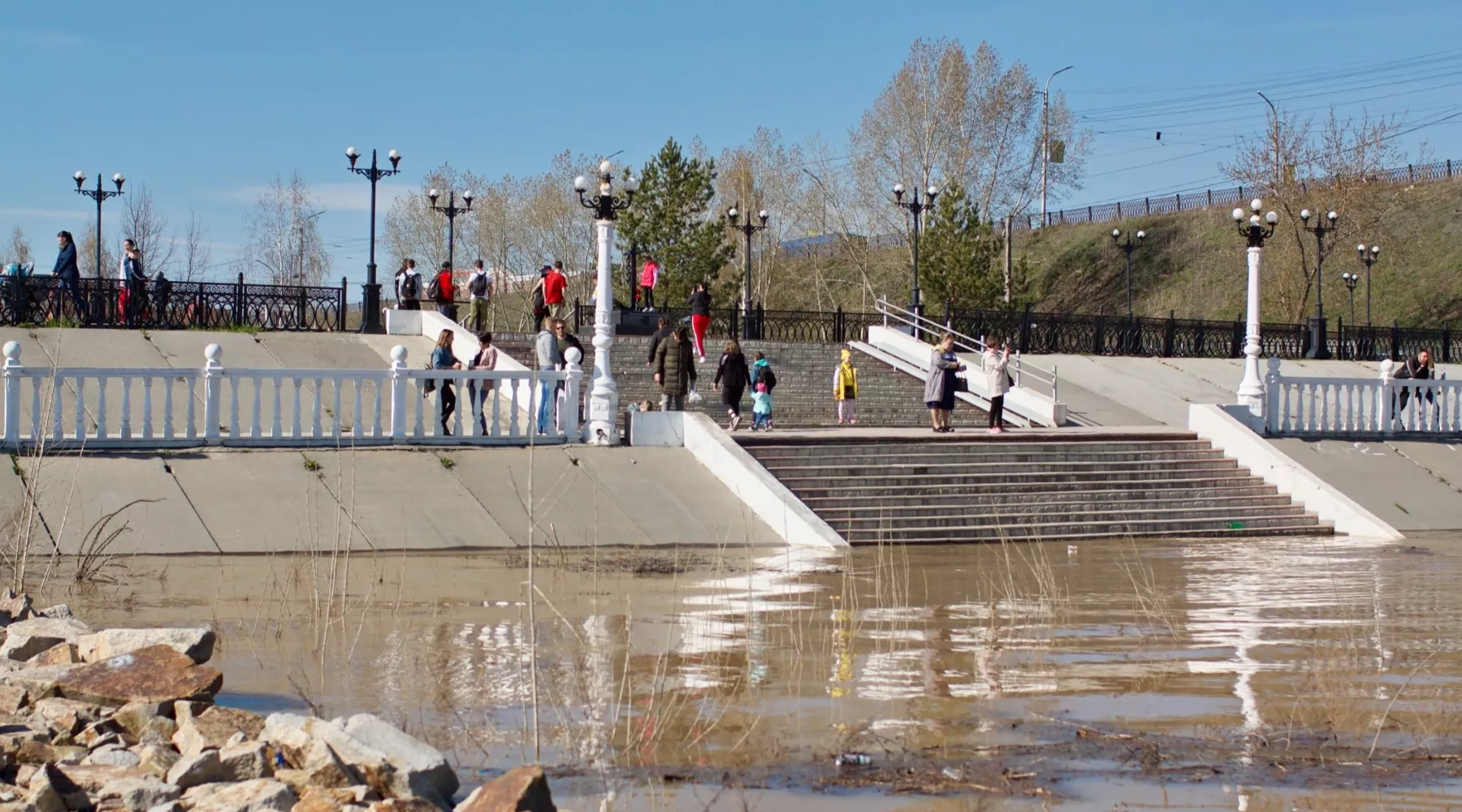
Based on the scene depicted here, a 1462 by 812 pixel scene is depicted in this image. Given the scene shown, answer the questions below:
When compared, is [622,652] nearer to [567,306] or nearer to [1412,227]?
[567,306]

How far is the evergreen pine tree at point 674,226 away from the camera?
53438 millimetres

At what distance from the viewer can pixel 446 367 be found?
20000 mm

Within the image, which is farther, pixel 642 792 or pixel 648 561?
pixel 648 561

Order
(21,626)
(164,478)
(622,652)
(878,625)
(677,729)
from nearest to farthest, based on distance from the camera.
A: (677,729), (21,626), (622,652), (878,625), (164,478)

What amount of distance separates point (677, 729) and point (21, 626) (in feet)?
12.5

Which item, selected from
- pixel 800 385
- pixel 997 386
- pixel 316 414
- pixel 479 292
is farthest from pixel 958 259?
pixel 316 414

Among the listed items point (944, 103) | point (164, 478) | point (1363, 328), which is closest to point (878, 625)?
point (164, 478)

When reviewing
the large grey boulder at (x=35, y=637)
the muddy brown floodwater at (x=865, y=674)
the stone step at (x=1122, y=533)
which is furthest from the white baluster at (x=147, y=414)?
the large grey boulder at (x=35, y=637)

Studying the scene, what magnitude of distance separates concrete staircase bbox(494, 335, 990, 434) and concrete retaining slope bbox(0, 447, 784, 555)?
9.22 metres

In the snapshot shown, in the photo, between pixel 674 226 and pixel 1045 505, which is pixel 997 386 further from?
pixel 674 226

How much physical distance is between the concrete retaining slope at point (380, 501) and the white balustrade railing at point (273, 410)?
35cm

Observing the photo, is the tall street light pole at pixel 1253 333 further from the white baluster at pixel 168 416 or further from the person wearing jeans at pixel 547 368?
the white baluster at pixel 168 416

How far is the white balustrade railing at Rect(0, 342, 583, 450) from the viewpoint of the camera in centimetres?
1602

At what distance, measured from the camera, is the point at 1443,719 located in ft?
24.0
